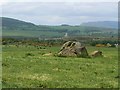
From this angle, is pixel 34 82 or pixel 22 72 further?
pixel 22 72

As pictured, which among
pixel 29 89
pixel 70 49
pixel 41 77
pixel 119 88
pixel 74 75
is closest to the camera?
pixel 29 89

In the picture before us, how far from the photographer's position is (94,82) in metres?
22.0

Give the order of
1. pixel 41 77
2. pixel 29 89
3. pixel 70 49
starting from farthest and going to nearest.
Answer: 1. pixel 70 49
2. pixel 41 77
3. pixel 29 89

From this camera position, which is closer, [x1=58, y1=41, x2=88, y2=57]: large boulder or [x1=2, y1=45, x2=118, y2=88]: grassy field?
[x1=2, y1=45, x2=118, y2=88]: grassy field

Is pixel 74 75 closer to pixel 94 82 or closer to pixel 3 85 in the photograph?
pixel 94 82

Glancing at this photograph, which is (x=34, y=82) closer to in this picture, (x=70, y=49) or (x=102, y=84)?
(x=102, y=84)

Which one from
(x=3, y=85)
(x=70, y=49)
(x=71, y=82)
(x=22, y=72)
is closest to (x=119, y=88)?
(x=71, y=82)

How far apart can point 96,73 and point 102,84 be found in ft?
18.4

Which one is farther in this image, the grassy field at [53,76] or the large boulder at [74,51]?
the large boulder at [74,51]

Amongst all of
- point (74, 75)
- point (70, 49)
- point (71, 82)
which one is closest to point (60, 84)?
point (71, 82)

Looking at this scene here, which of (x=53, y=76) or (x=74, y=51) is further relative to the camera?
(x=74, y=51)

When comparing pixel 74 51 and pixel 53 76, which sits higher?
pixel 74 51

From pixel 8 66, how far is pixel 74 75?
610cm

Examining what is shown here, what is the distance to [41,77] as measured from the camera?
2294 centimetres
